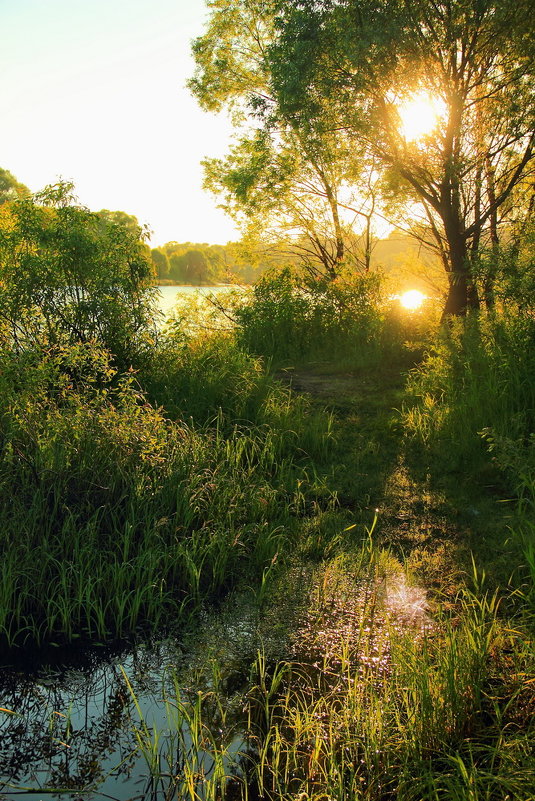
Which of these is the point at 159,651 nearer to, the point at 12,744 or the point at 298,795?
the point at 12,744

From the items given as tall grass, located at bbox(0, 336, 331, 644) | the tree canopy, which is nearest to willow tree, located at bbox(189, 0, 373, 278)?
the tree canopy

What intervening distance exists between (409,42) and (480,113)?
84.0 inches

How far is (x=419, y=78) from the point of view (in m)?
10.2

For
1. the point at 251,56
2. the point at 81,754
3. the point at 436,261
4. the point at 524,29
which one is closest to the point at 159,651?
the point at 81,754

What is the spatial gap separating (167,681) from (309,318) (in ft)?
30.5

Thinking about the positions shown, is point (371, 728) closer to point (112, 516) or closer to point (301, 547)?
point (301, 547)

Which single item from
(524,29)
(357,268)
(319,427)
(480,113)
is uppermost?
(524,29)

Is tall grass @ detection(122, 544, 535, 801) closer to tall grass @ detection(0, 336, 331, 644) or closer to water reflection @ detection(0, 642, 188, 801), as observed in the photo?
water reflection @ detection(0, 642, 188, 801)

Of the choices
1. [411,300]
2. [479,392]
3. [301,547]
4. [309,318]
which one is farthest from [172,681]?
[411,300]

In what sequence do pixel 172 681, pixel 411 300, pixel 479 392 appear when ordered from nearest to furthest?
pixel 172 681 → pixel 479 392 → pixel 411 300

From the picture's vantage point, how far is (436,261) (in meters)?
16.4

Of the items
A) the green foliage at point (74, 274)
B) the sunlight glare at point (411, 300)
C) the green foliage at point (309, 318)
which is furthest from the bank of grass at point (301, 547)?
the sunlight glare at point (411, 300)

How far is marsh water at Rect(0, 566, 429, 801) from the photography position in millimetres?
2932

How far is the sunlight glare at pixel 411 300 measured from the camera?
12298 millimetres
